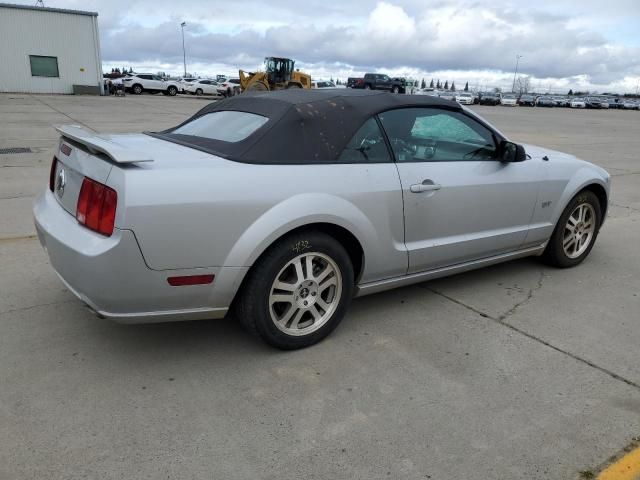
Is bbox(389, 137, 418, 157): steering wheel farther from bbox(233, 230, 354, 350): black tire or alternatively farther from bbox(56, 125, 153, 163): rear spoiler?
bbox(56, 125, 153, 163): rear spoiler

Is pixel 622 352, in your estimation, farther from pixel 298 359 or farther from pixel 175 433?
pixel 175 433

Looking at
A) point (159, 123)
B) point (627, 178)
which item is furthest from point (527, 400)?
point (159, 123)

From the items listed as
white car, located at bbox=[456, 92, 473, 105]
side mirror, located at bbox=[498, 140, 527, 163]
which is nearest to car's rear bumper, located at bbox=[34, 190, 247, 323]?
side mirror, located at bbox=[498, 140, 527, 163]

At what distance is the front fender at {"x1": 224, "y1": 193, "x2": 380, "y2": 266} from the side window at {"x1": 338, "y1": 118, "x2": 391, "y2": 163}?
12.7 inches

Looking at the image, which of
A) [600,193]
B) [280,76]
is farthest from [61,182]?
[280,76]

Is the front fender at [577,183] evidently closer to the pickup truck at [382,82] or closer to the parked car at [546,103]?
the pickup truck at [382,82]

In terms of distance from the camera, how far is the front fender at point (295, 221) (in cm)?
277

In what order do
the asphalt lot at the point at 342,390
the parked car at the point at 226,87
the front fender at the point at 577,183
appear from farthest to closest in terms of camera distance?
the parked car at the point at 226,87, the front fender at the point at 577,183, the asphalt lot at the point at 342,390

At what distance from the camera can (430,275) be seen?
12.2 ft

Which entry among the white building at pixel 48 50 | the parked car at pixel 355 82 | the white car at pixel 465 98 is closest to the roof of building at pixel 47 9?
the white building at pixel 48 50

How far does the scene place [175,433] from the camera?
2.43 meters

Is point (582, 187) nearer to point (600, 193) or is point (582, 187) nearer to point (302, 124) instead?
point (600, 193)

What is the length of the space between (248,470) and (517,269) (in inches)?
130

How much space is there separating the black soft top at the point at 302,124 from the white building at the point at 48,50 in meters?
37.3
